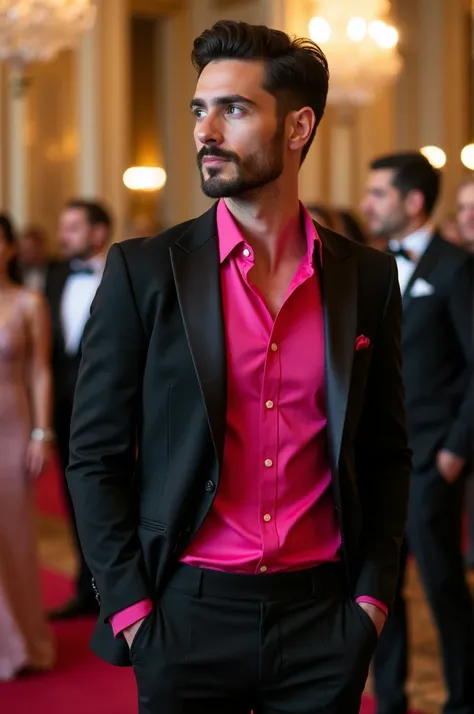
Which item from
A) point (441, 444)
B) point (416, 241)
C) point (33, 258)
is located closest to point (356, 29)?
point (416, 241)

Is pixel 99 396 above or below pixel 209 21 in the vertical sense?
below

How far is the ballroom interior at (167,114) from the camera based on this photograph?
29.2ft

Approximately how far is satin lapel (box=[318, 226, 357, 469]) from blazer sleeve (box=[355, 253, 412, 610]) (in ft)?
0.41

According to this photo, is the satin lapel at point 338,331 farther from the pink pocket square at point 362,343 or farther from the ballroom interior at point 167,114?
the ballroom interior at point 167,114

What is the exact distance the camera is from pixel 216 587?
2.21 m

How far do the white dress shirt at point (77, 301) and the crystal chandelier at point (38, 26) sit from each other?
1.74m

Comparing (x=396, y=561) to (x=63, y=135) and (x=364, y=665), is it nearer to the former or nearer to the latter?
(x=364, y=665)

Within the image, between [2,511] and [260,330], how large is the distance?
118 inches

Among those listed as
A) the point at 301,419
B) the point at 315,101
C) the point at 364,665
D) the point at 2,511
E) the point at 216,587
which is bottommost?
the point at 2,511

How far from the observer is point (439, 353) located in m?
4.07

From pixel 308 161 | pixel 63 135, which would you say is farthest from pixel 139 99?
pixel 308 161

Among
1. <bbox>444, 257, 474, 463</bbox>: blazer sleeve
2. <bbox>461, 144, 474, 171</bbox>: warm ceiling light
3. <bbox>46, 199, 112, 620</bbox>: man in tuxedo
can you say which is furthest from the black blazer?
<bbox>461, 144, 474, 171</bbox>: warm ceiling light

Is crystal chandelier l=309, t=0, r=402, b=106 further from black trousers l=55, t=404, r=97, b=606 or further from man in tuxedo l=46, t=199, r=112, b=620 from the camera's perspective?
black trousers l=55, t=404, r=97, b=606

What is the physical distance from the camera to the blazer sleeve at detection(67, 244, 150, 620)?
2.21 meters
